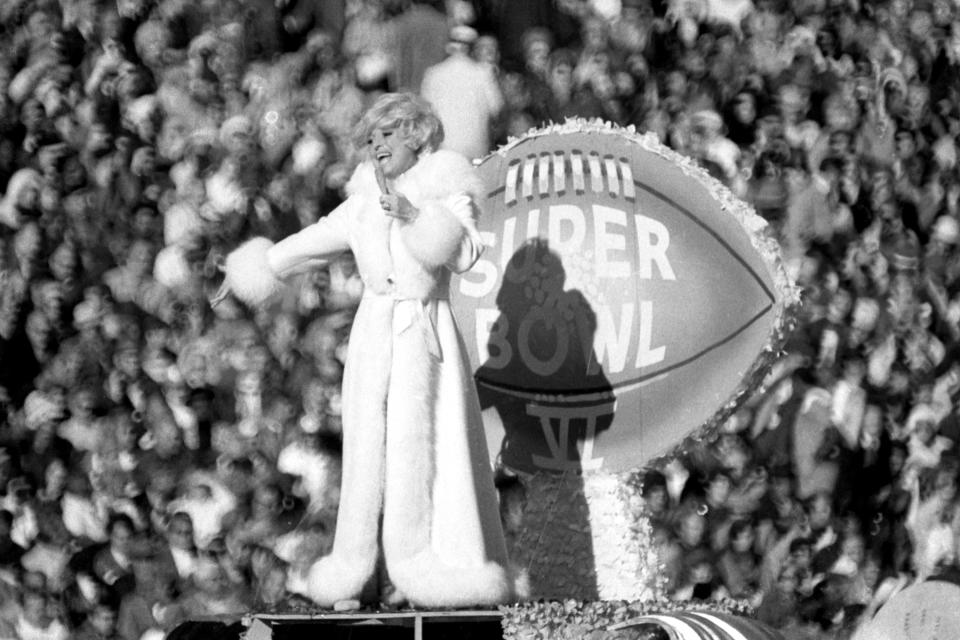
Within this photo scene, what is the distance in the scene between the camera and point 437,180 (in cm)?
462

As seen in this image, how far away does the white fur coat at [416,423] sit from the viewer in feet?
14.6

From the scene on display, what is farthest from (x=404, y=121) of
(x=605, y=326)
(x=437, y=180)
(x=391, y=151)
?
(x=605, y=326)

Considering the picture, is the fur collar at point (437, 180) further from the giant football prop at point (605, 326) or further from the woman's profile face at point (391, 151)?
the giant football prop at point (605, 326)

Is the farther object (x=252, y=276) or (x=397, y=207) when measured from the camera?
(x=252, y=276)

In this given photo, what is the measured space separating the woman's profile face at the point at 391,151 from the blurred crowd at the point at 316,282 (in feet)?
4.85

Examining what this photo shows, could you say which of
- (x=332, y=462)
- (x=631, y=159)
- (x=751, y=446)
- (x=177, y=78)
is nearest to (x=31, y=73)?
(x=177, y=78)

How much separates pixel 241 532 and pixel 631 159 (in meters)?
1.82

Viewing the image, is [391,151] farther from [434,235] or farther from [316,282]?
[316,282]

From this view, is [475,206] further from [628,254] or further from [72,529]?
[72,529]

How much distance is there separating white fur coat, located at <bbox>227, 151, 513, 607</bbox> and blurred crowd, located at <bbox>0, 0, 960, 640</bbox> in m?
1.37

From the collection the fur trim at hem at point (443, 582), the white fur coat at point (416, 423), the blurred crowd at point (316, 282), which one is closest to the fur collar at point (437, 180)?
the white fur coat at point (416, 423)

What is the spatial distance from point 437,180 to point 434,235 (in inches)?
8.5

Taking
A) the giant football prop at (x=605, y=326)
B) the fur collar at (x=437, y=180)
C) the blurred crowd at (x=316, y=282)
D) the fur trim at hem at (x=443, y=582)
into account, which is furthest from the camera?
the blurred crowd at (x=316, y=282)

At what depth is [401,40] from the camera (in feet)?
21.2
